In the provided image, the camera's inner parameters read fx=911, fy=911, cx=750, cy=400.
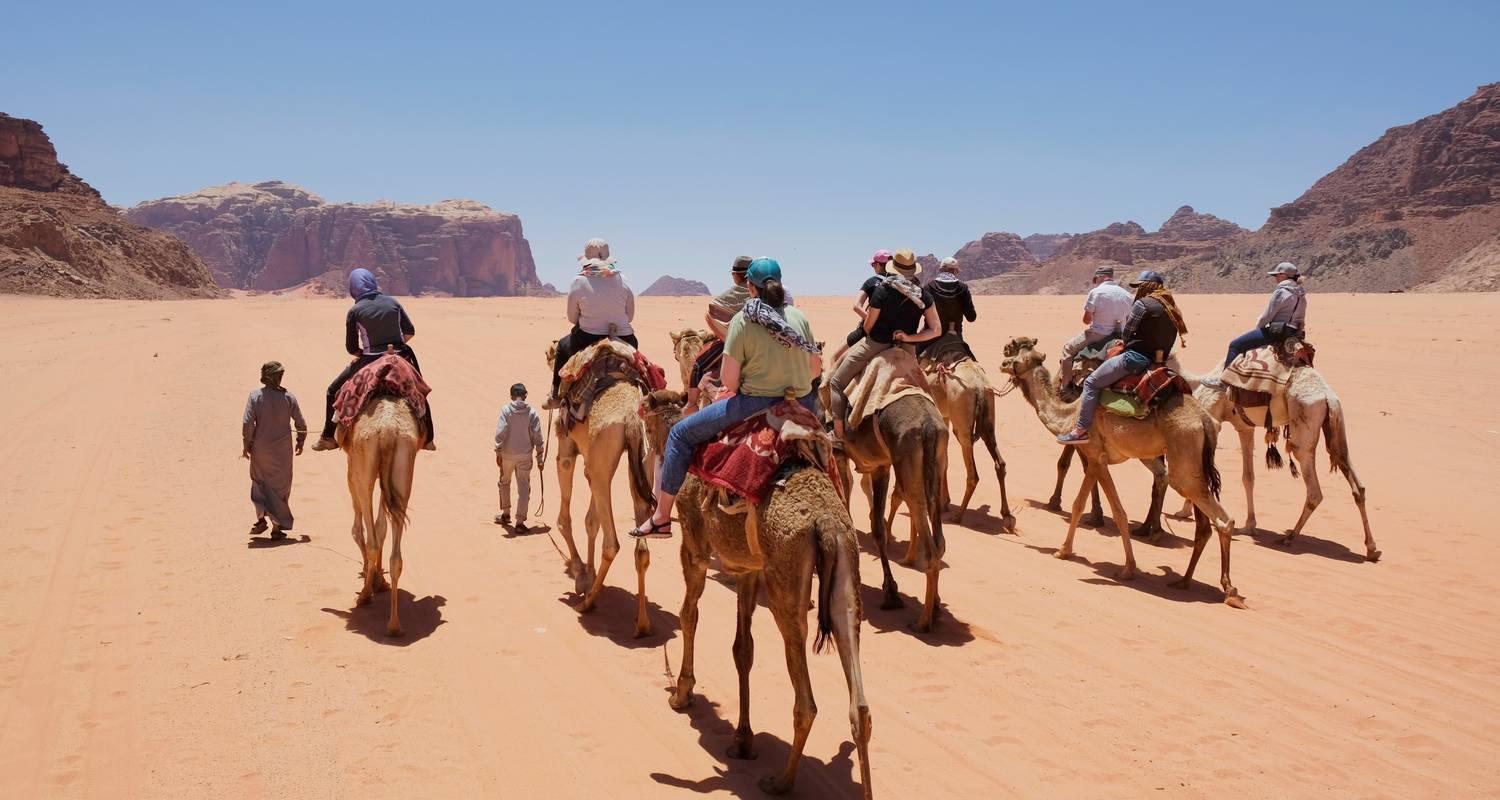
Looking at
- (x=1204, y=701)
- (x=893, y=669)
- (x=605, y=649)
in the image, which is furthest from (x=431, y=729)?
(x=1204, y=701)

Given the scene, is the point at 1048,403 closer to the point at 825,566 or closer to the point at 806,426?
the point at 806,426

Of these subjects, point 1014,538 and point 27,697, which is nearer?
point 27,697

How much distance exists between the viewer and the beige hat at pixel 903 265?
944 centimetres

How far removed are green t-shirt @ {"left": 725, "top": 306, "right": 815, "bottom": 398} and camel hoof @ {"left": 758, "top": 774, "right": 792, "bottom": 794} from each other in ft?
7.78

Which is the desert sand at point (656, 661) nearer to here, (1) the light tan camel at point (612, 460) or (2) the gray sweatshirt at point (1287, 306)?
(1) the light tan camel at point (612, 460)

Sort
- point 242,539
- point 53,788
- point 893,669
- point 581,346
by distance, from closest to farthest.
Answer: point 53,788, point 893,669, point 581,346, point 242,539

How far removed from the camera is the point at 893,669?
24.2ft

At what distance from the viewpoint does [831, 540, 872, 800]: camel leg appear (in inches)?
189

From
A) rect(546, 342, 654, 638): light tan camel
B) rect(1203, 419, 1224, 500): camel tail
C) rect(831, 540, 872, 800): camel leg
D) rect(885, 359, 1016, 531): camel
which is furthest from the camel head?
rect(831, 540, 872, 800): camel leg

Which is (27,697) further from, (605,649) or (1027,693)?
(1027,693)

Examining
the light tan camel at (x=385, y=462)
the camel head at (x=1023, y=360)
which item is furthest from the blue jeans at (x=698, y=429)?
the camel head at (x=1023, y=360)

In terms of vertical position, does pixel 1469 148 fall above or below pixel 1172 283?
above

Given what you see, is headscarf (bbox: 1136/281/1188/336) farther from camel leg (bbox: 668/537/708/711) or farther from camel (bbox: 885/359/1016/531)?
camel leg (bbox: 668/537/708/711)

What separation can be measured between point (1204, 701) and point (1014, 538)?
15.7ft
